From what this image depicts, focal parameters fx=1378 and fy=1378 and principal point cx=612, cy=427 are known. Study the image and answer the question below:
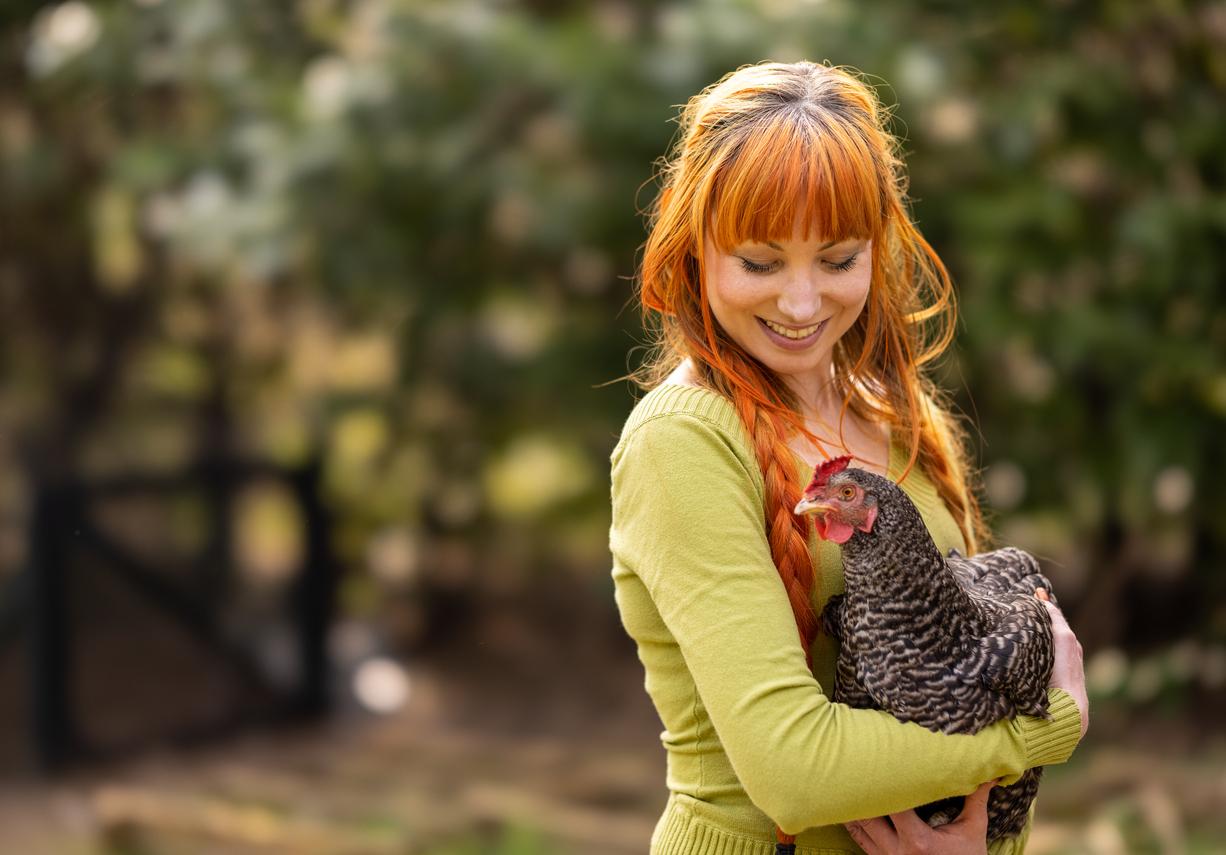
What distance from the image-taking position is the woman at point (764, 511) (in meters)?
1.30

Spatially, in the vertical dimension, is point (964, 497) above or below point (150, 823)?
above

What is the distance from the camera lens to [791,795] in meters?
1.29

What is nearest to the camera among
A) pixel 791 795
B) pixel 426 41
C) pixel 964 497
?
pixel 791 795

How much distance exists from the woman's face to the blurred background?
1.21 metres

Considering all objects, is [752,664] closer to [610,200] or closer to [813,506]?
[813,506]

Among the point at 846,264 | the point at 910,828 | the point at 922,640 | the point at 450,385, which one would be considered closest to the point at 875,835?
the point at 910,828

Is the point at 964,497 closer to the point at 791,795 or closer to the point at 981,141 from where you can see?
the point at 791,795

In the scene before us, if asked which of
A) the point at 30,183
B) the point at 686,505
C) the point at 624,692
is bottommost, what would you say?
the point at 624,692

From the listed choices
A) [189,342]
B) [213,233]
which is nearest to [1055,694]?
[213,233]

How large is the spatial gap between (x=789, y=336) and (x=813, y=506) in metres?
0.20

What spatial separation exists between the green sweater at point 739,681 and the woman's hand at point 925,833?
0.15ft

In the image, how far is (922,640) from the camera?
1.37 m

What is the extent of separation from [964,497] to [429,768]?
467 centimetres

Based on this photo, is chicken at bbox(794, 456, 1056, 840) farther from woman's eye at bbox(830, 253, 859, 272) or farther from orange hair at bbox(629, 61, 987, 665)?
woman's eye at bbox(830, 253, 859, 272)
